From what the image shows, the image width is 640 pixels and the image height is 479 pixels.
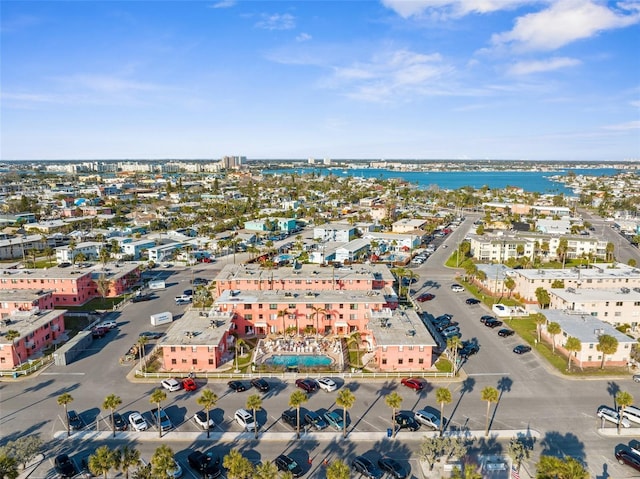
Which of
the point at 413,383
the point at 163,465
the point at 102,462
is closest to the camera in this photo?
the point at 163,465

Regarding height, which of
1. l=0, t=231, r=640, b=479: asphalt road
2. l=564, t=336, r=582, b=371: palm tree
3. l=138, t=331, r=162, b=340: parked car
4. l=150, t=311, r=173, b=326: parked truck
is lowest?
l=0, t=231, r=640, b=479: asphalt road

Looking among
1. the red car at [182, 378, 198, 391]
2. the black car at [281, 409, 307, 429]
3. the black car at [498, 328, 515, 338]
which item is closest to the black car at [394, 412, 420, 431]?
the black car at [281, 409, 307, 429]

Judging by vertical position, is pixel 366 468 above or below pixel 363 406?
above

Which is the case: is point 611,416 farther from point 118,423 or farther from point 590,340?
A: point 118,423

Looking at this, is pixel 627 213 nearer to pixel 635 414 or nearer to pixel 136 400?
pixel 635 414

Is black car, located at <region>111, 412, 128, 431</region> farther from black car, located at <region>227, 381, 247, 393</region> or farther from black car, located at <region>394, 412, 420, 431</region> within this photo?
black car, located at <region>394, 412, 420, 431</region>

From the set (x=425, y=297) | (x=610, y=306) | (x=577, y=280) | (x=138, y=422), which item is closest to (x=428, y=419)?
(x=138, y=422)
